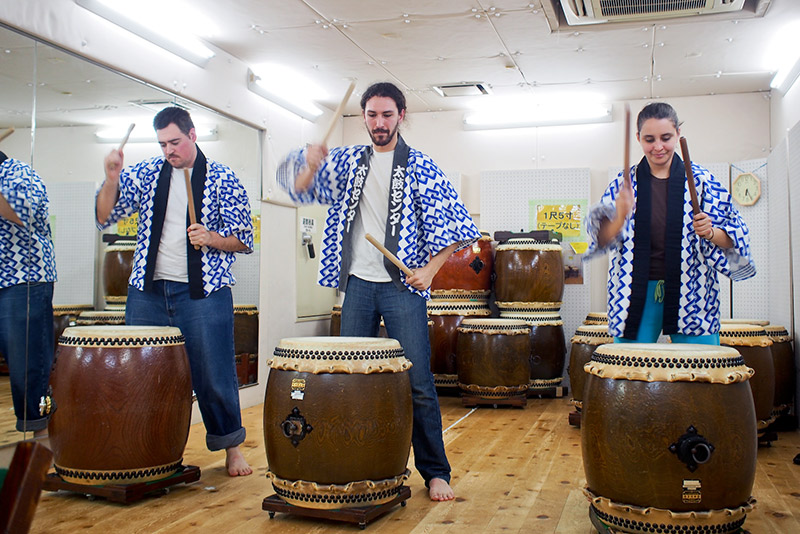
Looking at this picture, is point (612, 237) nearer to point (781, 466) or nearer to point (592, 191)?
point (781, 466)

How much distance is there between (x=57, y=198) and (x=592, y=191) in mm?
4140

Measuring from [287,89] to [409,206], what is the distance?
10.1ft

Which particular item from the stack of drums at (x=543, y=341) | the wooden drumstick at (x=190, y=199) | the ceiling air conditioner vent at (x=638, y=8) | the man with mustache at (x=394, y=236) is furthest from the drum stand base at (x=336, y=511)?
the stack of drums at (x=543, y=341)

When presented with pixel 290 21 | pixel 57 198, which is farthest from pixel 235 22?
pixel 57 198

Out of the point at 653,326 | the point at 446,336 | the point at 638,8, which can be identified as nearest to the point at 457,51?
the point at 638,8

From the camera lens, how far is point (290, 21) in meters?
4.14

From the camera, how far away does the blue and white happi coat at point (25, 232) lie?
292 cm

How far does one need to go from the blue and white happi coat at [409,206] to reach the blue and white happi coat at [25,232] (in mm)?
1172

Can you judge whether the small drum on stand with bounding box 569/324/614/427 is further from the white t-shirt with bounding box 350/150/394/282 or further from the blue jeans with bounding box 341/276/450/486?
the white t-shirt with bounding box 350/150/394/282

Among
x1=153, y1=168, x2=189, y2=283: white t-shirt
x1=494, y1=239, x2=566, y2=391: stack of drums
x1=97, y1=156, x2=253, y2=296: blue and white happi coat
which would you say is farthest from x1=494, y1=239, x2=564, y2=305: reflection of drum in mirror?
x1=153, y1=168, x2=189, y2=283: white t-shirt

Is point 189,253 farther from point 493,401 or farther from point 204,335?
point 493,401

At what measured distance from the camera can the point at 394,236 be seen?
2.57 metres

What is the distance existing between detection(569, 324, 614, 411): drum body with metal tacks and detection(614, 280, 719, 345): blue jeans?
63.8 inches

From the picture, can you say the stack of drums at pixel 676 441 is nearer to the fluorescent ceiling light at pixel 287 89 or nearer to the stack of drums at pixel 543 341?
the stack of drums at pixel 543 341
